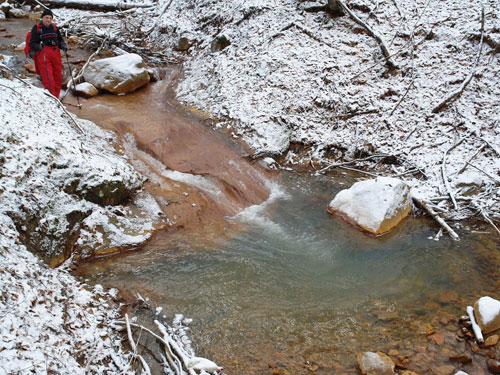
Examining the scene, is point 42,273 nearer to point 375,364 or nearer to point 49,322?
point 49,322

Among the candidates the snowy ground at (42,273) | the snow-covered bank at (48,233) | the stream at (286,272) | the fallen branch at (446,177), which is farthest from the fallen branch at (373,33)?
the snowy ground at (42,273)

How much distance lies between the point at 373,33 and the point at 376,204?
5.85 meters

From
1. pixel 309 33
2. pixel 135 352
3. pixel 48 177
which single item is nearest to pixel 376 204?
pixel 135 352

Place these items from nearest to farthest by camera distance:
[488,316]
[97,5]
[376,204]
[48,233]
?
[488,316]
[48,233]
[376,204]
[97,5]

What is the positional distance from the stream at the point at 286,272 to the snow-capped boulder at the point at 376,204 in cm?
22

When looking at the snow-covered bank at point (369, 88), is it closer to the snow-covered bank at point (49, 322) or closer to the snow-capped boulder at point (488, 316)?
the snow-capped boulder at point (488, 316)

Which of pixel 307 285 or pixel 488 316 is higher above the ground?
pixel 488 316

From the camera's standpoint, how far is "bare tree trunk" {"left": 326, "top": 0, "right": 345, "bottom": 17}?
33.7ft

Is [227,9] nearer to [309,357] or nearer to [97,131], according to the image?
[97,131]

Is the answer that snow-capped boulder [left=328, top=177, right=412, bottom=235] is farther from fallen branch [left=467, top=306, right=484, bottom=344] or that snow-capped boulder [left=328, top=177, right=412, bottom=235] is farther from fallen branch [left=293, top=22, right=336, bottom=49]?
fallen branch [left=293, top=22, right=336, bottom=49]

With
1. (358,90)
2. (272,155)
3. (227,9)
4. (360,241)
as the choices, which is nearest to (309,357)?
(360,241)

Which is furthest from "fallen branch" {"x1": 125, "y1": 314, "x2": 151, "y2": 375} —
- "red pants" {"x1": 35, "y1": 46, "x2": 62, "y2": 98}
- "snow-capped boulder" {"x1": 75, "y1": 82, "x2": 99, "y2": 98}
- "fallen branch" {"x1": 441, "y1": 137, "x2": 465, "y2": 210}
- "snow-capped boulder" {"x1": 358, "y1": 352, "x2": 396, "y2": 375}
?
"snow-capped boulder" {"x1": 75, "y1": 82, "x2": 99, "y2": 98}

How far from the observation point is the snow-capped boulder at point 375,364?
11.8 ft

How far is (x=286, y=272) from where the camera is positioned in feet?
17.0
